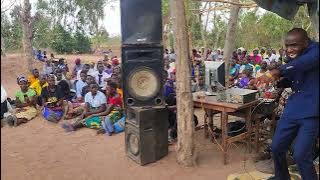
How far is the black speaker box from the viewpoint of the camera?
5.38 metres

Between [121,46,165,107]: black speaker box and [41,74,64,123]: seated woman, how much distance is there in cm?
321

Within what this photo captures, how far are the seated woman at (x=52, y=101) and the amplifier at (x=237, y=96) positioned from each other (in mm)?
4105

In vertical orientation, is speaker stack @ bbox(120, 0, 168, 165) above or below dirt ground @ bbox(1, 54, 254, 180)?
above

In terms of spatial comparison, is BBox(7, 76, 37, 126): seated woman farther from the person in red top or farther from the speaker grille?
the speaker grille

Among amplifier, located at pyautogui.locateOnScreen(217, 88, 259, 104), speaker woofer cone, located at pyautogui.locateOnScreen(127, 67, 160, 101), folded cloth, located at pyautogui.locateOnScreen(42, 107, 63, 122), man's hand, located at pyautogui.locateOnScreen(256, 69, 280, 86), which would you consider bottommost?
folded cloth, located at pyautogui.locateOnScreen(42, 107, 63, 122)

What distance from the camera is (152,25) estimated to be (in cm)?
524

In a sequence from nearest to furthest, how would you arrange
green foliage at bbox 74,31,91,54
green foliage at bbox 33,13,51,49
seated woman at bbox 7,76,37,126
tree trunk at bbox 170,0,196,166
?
tree trunk at bbox 170,0,196,166, seated woman at bbox 7,76,37,126, green foliage at bbox 33,13,51,49, green foliage at bbox 74,31,91,54

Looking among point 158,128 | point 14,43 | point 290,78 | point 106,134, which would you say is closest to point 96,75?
point 106,134

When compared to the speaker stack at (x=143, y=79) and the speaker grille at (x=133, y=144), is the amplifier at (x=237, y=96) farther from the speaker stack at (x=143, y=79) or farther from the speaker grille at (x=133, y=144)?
the speaker grille at (x=133, y=144)

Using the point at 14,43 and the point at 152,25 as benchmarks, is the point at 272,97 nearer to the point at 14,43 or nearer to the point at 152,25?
the point at 152,25

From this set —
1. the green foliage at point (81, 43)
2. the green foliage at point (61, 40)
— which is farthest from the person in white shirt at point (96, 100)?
the green foliage at point (81, 43)

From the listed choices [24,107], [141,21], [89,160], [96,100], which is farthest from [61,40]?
[141,21]

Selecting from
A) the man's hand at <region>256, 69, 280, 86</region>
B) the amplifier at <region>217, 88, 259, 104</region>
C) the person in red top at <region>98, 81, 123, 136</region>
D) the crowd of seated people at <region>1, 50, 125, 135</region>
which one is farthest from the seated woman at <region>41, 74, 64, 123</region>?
the man's hand at <region>256, 69, 280, 86</region>

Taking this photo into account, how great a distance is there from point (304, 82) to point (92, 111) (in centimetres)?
507
